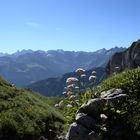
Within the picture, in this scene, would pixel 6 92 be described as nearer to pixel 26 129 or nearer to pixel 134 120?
pixel 26 129

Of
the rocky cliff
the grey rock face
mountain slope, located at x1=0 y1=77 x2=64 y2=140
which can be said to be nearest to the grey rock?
the grey rock face

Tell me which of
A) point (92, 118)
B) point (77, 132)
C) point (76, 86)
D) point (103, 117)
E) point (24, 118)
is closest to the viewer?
point (77, 132)

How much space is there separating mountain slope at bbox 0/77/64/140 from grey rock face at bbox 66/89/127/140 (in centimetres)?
343

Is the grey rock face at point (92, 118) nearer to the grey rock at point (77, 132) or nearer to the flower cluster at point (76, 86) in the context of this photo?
the grey rock at point (77, 132)

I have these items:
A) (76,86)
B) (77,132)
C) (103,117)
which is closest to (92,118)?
(103,117)

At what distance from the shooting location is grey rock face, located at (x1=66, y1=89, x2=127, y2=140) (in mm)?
13523

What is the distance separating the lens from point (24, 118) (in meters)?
17.8

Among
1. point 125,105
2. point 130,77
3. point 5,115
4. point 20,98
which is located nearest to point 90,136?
point 125,105

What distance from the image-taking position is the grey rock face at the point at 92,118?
1352 cm

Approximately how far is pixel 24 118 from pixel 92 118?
178 inches

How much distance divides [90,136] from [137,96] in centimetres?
280

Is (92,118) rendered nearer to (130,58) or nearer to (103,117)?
(103,117)

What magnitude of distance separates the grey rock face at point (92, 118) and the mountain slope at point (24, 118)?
3433 mm

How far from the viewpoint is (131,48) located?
116m
